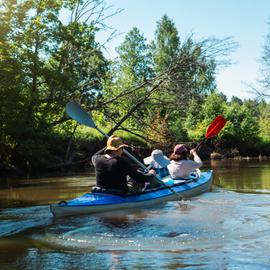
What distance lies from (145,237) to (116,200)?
2.02 metres

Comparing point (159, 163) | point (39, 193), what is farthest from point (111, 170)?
point (39, 193)

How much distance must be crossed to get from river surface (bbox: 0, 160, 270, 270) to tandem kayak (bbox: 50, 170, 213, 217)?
15 centimetres

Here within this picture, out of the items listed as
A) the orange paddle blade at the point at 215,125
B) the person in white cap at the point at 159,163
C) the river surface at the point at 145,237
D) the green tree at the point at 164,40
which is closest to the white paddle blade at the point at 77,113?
the person in white cap at the point at 159,163

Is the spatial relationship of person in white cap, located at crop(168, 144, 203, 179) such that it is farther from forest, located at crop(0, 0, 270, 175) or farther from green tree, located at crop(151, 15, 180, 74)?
green tree, located at crop(151, 15, 180, 74)

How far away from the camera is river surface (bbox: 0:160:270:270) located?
14.9ft

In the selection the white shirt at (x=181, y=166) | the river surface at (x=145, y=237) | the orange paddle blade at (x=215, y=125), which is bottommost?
the river surface at (x=145, y=237)

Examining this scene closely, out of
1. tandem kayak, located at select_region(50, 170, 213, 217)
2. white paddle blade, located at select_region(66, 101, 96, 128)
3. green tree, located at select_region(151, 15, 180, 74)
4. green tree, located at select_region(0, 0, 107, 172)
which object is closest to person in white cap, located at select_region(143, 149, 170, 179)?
tandem kayak, located at select_region(50, 170, 213, 217)

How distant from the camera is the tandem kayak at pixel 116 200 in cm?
708

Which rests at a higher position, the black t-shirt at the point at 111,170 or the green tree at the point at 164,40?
the green tree at the point at 164,40

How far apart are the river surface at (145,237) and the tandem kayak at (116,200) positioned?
0.15 metres

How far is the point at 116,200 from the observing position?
757 centimetres

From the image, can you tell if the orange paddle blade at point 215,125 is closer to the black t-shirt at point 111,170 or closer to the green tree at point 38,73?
the black t-shirt at point 111,170

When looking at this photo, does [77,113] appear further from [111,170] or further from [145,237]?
[145,237]

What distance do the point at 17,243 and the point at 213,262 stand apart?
2.42 meters
